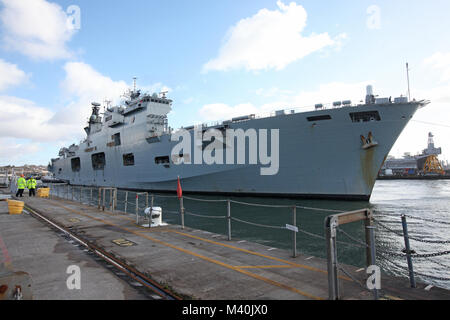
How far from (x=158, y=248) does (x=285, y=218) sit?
10295 mm

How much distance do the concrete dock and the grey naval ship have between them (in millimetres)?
14398

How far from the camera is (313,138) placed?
20.2 m

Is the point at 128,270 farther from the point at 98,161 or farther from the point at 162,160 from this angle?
the point at 98,161

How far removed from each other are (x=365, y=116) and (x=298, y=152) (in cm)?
Result: 537

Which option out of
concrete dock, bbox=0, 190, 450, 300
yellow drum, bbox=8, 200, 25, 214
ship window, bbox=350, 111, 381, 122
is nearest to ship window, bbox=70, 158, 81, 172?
yellow drum, bbox=8, 200, 25, 214

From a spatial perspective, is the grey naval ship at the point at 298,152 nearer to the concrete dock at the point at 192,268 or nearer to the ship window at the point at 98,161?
the ship window at the point at 98,161

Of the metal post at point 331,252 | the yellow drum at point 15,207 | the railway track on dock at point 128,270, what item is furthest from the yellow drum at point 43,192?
the metal post at point 331,252

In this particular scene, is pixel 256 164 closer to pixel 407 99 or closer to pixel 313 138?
pixel 313 138

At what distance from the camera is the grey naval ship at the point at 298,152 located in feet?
61.9

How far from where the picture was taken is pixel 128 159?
3475cm

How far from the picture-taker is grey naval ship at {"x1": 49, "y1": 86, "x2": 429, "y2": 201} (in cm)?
1888

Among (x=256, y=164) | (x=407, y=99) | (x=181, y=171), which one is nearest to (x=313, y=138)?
(x=256, y=164)

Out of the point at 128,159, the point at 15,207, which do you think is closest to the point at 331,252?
the point at 15,207

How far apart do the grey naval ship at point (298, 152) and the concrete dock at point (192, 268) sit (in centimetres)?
1440
